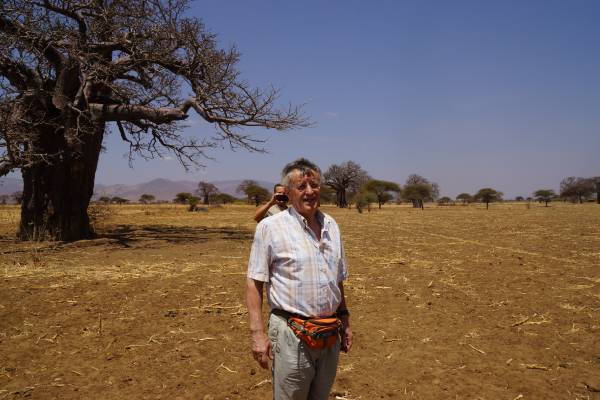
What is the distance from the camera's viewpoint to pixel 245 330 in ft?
15.0

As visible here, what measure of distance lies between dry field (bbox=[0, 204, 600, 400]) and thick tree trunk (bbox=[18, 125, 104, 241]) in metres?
2.12

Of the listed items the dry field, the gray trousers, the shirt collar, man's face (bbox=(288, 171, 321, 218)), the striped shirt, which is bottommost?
the dry field

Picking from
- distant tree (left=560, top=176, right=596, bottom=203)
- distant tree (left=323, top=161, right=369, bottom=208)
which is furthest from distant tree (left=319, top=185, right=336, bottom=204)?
distant tree (left=560, top=176, right=596, bottom=203)

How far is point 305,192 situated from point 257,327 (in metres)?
0.81

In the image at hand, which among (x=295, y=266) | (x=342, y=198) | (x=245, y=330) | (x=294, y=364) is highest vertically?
(x=342, y=198)

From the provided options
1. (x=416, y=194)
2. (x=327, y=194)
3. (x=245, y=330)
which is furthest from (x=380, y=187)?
(x=245, y=330)

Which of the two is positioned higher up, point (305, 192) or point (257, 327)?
point (305, 192)

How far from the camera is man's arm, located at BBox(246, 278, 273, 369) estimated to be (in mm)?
2201

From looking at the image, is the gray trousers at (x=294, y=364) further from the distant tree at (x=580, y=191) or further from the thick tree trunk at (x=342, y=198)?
the distant tree at (x=580, y=191)

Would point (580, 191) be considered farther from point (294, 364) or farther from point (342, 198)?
point (294, 364)

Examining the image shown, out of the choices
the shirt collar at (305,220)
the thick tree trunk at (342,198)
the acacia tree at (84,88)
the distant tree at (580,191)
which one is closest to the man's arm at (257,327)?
the shirt collar at (305,220)

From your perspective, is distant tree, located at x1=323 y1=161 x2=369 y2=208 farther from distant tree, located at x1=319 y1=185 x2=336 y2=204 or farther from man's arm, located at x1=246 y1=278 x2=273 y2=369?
man's arm, located at x1=246 y1=278 x2=273 y2=369

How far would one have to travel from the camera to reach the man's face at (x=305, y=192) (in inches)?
89.3

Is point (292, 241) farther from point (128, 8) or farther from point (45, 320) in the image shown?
point (128, 8)
